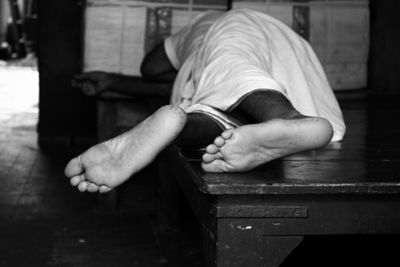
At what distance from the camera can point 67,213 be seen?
407cm

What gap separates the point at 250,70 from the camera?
8.70 feet

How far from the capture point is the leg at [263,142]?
2.18 meters

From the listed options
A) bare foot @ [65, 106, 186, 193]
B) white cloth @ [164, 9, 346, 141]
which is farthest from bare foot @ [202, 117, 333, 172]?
white cloth @ [164, 9, 346, 141]

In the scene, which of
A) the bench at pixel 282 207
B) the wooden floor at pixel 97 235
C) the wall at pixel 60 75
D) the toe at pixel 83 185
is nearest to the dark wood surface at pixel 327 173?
the bench at pixel 282 207

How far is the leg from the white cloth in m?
0.31

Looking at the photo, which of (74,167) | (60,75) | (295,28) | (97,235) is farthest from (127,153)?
(60,75)

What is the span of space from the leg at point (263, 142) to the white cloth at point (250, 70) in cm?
31

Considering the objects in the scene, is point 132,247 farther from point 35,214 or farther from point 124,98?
point 124,98

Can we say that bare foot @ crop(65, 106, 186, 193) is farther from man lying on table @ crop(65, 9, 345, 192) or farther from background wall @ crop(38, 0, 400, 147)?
background wall @ crop(38, 0, 400, 147)

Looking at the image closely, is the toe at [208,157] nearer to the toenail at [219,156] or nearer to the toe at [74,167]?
the toenail at [219,156]

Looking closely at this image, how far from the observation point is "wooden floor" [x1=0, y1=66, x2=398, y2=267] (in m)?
3.31

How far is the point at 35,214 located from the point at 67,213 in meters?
0.16

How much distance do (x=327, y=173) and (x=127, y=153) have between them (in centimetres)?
57

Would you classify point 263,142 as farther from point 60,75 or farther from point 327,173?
point 60,75
